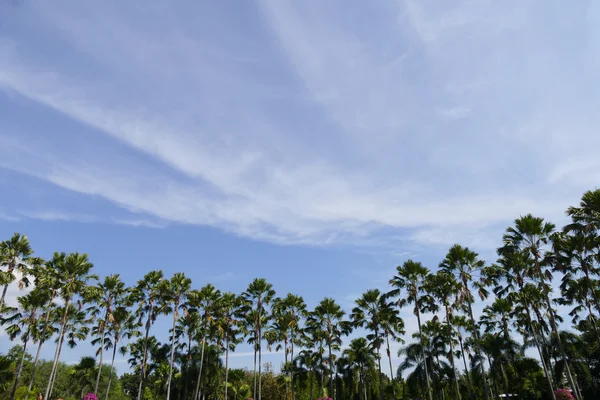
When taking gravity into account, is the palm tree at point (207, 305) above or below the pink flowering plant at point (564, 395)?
above

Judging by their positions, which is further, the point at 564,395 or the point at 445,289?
the point at 445,289

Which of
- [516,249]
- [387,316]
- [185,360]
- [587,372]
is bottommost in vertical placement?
[587,372]

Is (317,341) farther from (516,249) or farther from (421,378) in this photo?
(516,249)

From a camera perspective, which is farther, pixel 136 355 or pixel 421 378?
pixel 136 355

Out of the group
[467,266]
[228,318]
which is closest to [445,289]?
[467,266]

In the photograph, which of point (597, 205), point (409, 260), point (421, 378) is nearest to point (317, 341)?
point (421, 378)

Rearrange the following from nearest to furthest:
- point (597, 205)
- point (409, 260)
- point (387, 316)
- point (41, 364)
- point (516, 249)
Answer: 1. point (597, 205)
2. point (516, 249)
3. point (409, 260)
4. point (387, 316)
5. point (41, 364)

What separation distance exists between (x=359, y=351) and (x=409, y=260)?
13390 millimetres

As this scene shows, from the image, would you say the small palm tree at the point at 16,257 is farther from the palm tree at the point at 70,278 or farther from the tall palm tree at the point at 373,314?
the tall palm tree at the point at 373,314

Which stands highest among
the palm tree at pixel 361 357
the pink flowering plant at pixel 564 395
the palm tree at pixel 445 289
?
the palm tree at pixel 445 289

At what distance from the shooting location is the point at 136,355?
4706 cm

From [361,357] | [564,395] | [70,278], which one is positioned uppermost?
[70,278]

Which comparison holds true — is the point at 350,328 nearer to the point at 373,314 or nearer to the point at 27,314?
the point at 373,314

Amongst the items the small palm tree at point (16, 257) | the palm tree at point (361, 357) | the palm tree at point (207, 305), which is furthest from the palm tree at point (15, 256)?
the palm tree at point (361, 357)
